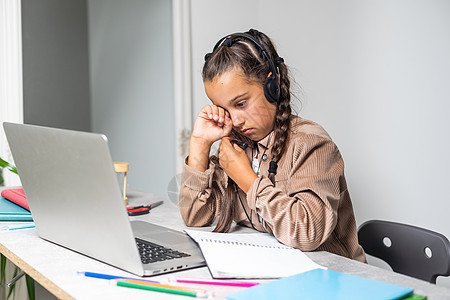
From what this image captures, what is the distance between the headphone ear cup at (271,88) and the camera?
1.11 metres

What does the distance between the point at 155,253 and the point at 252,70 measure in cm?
47

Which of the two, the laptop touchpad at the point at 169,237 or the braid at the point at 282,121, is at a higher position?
the braid at the point at 282,121

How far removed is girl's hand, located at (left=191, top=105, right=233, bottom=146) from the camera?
1.17 m

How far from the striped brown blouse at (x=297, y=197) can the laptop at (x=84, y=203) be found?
0.17 meters

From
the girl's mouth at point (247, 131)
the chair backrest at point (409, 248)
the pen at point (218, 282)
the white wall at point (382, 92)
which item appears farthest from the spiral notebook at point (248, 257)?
the white wall at point (382, 92)

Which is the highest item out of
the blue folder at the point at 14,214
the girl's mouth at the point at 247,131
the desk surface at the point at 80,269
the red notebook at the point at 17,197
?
the girl's mouth at the point at 247,131

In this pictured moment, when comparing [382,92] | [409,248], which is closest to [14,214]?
[409,248]

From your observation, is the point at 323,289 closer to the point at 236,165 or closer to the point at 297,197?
the point at 297,197

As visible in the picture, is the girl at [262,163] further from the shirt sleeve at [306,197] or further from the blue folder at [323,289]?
the blue folder at [323,289]

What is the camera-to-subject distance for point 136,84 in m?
3.03

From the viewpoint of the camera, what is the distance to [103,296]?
0.68 metres

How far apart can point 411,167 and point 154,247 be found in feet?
4.13

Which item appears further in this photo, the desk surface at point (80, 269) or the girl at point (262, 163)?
the girl at point (262, 163)

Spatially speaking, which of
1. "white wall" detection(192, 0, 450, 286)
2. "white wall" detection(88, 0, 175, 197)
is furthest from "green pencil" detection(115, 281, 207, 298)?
"white wall" detection(88, 0, 175, 197)
